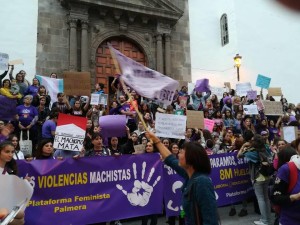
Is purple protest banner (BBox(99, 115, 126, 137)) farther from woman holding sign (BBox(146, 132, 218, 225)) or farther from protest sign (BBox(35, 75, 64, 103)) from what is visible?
protest sign (BBox(35, 75, 64, 103))

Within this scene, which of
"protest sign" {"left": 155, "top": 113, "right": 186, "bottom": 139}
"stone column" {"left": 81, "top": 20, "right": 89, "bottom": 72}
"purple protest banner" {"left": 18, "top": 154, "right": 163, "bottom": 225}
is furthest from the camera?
"stone column" {"left": 81, "top": 20, "right": 89, "bottom": 72}

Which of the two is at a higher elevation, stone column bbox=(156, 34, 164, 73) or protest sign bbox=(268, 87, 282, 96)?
stone column bbox=(156, 34, 164, 73)

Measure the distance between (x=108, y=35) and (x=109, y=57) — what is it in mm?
989

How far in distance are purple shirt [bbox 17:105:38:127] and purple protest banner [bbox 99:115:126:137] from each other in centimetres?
232

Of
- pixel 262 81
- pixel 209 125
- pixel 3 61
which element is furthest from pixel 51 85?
pixel 262 81

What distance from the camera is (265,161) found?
6645 mm

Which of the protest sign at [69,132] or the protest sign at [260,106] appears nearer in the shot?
→ the protest sign at [69,132]

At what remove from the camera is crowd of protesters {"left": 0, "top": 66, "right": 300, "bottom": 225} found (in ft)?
21.3

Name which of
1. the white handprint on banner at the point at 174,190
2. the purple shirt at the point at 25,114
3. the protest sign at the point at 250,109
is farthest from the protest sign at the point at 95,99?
the protest sign at the point at 250,109

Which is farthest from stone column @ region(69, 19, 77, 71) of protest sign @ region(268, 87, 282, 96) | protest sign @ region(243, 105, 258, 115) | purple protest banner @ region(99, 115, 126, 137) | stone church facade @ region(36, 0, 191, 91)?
protest sign @ region(268, 87, 282, 96)

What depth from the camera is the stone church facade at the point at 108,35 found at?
14586 mm

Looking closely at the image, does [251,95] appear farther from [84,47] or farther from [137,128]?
[84,47]

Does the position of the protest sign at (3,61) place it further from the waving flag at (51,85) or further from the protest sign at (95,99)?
the protest sign at (95,99)

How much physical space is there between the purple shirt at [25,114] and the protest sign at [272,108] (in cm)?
841
